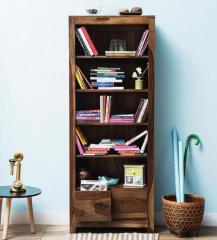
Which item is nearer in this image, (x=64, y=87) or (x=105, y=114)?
(x=105, y=114)

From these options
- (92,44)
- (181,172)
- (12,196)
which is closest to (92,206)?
(12,196)

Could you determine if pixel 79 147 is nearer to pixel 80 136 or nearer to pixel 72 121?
pixel 80 136

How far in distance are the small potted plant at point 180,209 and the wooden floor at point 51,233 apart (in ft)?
0.26

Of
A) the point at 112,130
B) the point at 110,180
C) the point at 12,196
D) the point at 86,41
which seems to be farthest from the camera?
the point at 112,130

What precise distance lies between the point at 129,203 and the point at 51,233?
615mm

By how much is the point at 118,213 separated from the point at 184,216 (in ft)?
1.58

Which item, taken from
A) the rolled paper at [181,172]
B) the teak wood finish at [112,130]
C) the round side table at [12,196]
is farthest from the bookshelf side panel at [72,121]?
the rolled paper at [181,172]

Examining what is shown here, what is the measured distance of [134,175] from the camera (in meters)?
4.34

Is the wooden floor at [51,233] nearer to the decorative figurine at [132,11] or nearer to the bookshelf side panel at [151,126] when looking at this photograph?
the bookshelf side panel at [151,126]

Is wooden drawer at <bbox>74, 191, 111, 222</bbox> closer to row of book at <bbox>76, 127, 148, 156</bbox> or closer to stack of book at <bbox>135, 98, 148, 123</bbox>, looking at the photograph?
row of book at <bbox>76, 127, 148, 156</bbox>

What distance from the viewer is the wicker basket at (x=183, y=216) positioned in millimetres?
4199

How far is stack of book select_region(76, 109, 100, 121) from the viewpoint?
4297 mm

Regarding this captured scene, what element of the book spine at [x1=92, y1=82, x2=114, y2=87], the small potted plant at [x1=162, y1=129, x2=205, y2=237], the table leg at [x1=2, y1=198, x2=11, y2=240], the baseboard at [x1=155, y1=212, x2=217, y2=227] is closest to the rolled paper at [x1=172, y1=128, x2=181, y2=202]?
the small potted plant at [x1=162, y1=129, x2=205, y2=237]

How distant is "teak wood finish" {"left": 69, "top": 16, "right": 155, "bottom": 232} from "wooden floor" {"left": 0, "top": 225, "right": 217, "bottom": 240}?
119 mm
